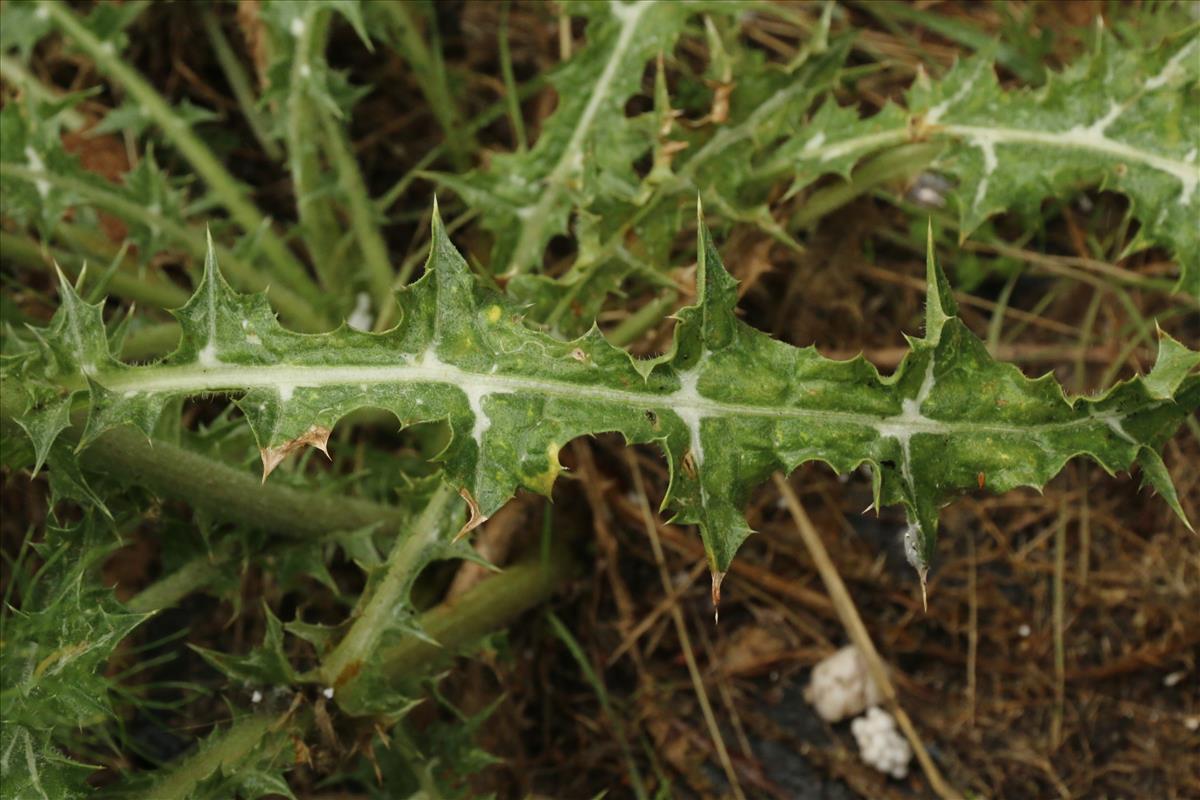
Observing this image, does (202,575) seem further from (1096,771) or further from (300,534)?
(1096,771)

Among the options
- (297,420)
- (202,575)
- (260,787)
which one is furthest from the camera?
(202,575)

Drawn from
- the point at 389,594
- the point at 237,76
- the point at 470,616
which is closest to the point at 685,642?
the point at 470,616

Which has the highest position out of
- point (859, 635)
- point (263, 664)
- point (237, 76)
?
point (237, 76)

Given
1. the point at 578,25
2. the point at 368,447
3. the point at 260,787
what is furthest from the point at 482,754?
the point at 578,25

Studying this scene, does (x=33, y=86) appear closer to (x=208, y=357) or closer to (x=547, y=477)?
(x=208, y=357)

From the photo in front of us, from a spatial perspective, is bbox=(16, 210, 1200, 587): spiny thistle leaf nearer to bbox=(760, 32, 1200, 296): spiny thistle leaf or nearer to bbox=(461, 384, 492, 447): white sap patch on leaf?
bbox=(461, 384, 492, 447): white sap patch on leaf

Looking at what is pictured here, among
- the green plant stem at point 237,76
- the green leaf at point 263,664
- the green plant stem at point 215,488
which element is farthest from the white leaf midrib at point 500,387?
the green plant stem at point 237,76
